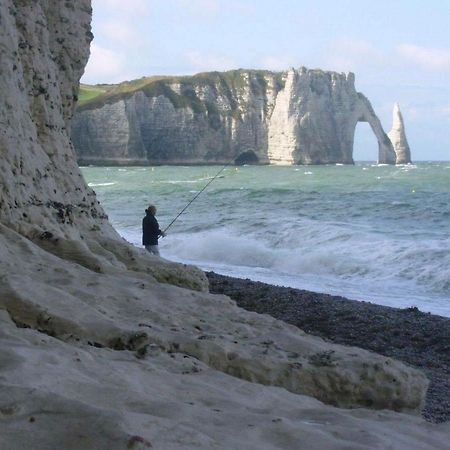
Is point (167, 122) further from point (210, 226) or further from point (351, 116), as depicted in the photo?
point (210, 226)

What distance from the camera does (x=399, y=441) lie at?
4074 millimetres

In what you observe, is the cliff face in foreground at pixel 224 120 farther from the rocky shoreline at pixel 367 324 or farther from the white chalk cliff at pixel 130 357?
the white chalk cliff at pixel 130 357

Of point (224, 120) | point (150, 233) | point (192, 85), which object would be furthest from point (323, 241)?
point (192, 85)

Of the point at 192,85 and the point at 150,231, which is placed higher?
the point at 192,85

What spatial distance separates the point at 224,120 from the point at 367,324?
9762 cm

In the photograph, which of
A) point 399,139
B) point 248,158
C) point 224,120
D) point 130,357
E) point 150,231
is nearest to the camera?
point 130,357

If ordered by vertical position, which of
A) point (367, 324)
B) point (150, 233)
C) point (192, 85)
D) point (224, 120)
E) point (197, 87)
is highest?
point (192, 85)

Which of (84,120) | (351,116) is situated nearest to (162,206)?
(84,120)

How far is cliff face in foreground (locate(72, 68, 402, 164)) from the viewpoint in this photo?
9900 cm

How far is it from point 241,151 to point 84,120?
73.2ft

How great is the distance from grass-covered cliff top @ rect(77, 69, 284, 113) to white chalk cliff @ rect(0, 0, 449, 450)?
94.0 meters

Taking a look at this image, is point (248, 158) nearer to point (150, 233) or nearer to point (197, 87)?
point (197, 87)

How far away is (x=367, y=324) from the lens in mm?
10312

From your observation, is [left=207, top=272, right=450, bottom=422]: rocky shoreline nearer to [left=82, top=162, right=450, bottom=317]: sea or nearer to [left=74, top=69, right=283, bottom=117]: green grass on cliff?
[left=82, top=162, right=450, bottom=317]: sea
